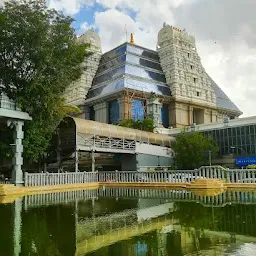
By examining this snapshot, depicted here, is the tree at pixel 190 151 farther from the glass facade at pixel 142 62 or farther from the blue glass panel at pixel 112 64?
the blue glass panel at pixel 112 64

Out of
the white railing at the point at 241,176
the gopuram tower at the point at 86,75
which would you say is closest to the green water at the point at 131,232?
the white railing at the point at 241,176

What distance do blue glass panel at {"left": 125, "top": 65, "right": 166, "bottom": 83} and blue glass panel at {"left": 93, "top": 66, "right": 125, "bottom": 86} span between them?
3.45 ft

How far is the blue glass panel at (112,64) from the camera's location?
2463 inches

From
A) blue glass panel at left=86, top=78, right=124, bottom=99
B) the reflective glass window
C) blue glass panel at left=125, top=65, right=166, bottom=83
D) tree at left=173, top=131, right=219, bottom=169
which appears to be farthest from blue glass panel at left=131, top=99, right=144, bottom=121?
tree at left=173, top=131, right=219, bottom=169

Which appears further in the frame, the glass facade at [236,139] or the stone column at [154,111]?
the stone column at [154,111]

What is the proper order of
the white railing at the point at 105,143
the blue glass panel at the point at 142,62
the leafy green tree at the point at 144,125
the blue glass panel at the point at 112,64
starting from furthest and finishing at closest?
1. the blue glass panel at the point at 112,64
2. the blue glass panel at the point at 142,62
3. the leafy green tree at the point at 144,125
4. the white railing at the point at 105,143

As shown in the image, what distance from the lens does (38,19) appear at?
2350 centimetres

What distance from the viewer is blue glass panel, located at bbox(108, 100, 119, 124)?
59.9m

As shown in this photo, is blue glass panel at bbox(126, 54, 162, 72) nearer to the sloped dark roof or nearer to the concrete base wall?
the sloped dark roof

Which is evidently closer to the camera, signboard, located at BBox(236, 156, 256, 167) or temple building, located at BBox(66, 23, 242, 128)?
signboard, located at BBox(236, 156, 256, 167)

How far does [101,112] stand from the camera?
205 ft

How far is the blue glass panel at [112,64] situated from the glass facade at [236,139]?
23.3 meters

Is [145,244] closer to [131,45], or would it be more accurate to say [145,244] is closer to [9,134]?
[9,134]

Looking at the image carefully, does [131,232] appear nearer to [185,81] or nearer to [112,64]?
[185,81]
